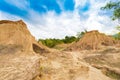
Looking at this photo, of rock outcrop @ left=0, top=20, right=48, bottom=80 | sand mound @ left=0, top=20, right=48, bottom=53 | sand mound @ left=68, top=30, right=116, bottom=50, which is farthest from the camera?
sand mound @ left=68, top=30, right=116, bottom=50

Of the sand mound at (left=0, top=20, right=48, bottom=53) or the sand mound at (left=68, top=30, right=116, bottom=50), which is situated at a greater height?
the sand mound at (left=68, top=30, right=116, bottom=50)

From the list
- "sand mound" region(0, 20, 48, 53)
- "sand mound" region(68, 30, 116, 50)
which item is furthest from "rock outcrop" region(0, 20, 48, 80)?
"sand mound" region(68, 30, 116, 50)

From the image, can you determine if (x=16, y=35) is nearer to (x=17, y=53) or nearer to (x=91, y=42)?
(x=17, y=53)

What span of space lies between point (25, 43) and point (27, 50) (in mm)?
1109

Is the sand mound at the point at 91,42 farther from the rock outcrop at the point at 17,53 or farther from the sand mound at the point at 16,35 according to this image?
the sand mound at the point at 16,35

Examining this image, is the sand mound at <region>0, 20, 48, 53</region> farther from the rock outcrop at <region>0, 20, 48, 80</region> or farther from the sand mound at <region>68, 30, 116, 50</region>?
the sand mound at <region>68, 30, 116, 50</region>

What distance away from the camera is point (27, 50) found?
21.3 m

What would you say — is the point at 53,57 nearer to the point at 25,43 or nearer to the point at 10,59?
the point at 25,43

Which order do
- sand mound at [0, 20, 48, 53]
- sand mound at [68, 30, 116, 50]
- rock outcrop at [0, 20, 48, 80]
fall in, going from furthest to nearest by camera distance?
sand mound at [68, 30, 116, 50]
sand mound at [0, 20, 48, 53]
rock outcrop at [0, 20, 48, 80]

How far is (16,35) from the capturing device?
22781 millimetres

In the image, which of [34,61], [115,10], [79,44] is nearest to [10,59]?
[34,61]

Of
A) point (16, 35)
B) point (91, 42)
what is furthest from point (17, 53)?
point (91, 42)

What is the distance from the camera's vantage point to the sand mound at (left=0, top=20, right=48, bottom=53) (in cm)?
2192

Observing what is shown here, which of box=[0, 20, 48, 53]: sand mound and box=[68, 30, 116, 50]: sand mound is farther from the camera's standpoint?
box=[68, 30, 116, 50]: sand mound
